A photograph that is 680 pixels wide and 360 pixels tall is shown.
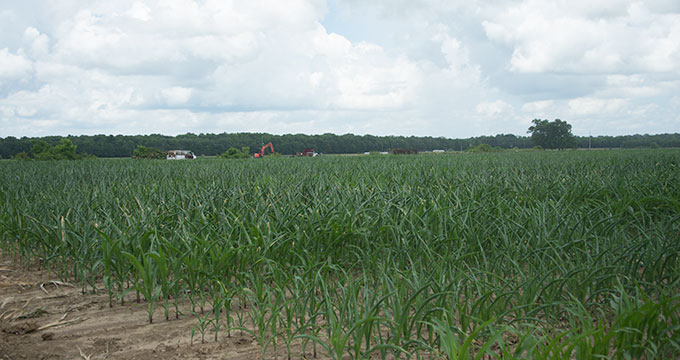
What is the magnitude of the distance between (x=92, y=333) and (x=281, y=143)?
8503 cm

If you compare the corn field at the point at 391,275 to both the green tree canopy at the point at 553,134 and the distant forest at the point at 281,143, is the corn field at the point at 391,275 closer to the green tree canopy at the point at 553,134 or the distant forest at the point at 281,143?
the distant forest at the point at 281,143

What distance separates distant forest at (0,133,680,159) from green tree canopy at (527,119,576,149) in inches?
259

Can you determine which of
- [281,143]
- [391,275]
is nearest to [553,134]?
[281,143]

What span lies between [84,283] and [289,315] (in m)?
2.18

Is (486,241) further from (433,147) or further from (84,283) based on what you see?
(433,147)

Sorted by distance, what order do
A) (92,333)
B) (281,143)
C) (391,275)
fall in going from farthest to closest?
(281,143) → (391,275) → (92,333)

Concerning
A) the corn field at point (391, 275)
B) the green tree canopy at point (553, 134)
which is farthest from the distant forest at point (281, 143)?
the corn field at point (391, 275)

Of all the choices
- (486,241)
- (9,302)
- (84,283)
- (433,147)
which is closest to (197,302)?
(84,283)

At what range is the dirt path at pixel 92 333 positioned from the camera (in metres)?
2.62

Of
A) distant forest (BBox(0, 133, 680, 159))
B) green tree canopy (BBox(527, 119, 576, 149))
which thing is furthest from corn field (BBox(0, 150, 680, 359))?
green tree canopy (BBox(527, 119, 576, 149))

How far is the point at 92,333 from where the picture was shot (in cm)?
294

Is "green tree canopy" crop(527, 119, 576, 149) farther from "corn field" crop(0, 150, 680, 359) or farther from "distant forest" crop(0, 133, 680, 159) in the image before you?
"corn field" crop(0, 150, 680, 359)

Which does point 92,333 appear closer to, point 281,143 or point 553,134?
point 281,143

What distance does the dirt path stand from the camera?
262 centimetres
